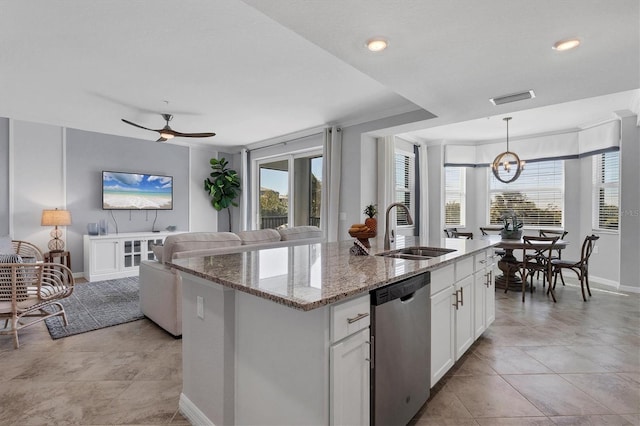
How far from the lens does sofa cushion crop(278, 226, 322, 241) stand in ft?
12.9

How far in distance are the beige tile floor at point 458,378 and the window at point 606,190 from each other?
8.28ft

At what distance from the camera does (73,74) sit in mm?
3396

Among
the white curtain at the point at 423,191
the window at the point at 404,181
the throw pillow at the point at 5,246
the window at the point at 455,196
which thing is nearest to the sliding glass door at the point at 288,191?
the window at the point at 404,181

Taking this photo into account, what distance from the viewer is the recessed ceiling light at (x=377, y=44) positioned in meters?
2.17

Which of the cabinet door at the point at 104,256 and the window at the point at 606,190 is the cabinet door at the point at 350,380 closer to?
the cabinet door at the point at 104,256

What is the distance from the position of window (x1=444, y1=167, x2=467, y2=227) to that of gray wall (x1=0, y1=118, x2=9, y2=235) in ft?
25.8

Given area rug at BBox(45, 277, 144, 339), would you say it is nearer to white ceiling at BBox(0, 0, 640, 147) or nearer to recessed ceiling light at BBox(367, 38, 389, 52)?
white ceiling at BBox(0, 0, 640, 147)

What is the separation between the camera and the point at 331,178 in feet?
17.3

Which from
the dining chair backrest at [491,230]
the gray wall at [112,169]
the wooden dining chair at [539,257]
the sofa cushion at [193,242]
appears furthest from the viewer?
the dining chair backrest at [491,230]

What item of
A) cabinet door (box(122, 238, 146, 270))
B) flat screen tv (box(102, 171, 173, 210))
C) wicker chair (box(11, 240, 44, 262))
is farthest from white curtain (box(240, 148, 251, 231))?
wicker chair (box(11, 240, 44, 262))

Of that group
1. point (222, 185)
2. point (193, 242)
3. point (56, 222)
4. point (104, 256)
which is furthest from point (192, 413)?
point (222, 185)

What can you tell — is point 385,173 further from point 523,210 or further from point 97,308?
point 97,308

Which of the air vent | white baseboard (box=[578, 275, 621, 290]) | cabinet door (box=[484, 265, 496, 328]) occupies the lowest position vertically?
white baseboard (box=[578, 275, 621, 290])

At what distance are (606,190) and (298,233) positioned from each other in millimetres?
5208
